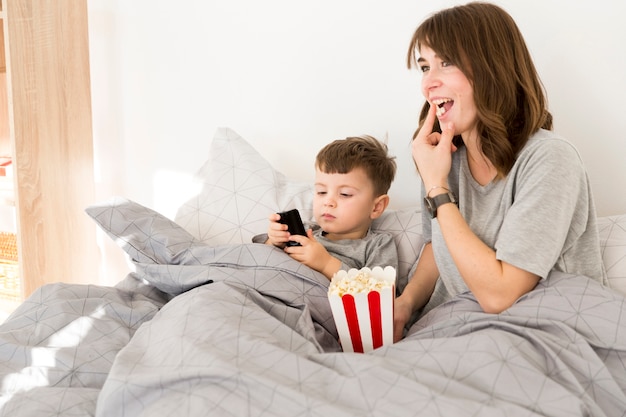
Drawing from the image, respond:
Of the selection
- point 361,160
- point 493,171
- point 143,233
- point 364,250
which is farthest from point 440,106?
point 143,233

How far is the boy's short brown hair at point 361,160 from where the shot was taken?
1.75 m

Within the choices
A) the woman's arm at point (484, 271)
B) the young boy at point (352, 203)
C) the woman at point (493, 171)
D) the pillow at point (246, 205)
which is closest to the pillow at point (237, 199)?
the pillow at point (246, 205)

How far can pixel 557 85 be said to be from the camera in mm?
1853

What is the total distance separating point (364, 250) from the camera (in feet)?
5.64

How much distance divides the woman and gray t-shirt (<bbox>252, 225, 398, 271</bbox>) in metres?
0.13

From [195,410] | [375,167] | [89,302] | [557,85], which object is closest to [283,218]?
[375,167]

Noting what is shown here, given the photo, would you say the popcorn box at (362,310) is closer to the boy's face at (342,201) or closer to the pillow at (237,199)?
the boy's face at (342,201)

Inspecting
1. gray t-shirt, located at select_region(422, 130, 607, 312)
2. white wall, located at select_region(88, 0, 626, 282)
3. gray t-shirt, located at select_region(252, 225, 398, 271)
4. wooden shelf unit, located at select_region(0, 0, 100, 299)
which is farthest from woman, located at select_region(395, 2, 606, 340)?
wooden shelf unit, located at select_region(0, 0, 100, 299)

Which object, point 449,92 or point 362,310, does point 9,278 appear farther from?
point 449,92

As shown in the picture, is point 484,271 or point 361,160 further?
point 361,160

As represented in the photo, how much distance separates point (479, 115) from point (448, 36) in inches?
7.0

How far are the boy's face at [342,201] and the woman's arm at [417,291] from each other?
191mm

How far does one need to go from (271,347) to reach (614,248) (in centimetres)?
80

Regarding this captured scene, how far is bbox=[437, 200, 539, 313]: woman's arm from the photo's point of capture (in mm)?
1316
